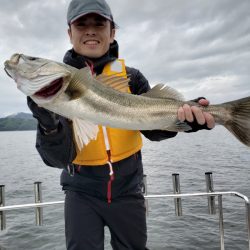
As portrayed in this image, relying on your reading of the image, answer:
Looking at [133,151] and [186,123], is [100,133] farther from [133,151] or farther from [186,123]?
[186,123]

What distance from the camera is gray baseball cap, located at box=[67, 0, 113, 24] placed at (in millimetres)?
4547

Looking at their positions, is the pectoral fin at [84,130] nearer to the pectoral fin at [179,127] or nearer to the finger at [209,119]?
the pectoral fin at [179,127]

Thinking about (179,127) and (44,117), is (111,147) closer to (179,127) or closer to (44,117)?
(179,127)

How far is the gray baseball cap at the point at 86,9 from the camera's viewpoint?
4547mm

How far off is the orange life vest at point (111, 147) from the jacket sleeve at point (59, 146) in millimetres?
297

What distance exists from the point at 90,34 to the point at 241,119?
2.52 metres

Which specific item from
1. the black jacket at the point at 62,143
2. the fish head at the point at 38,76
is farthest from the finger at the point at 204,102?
the fish head at the point at 38,76

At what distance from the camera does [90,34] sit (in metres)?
4.76

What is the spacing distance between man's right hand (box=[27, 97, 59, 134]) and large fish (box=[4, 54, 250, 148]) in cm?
22

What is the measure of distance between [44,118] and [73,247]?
1.85 meters

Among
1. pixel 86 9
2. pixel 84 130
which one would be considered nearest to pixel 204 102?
pixel 84 130

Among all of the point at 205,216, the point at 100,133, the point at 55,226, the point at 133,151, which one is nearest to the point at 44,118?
the point at 100,133

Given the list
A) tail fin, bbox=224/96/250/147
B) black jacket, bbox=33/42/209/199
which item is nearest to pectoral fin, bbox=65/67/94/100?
black jacket, bbox=33/42/209/199

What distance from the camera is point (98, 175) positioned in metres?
4.57
